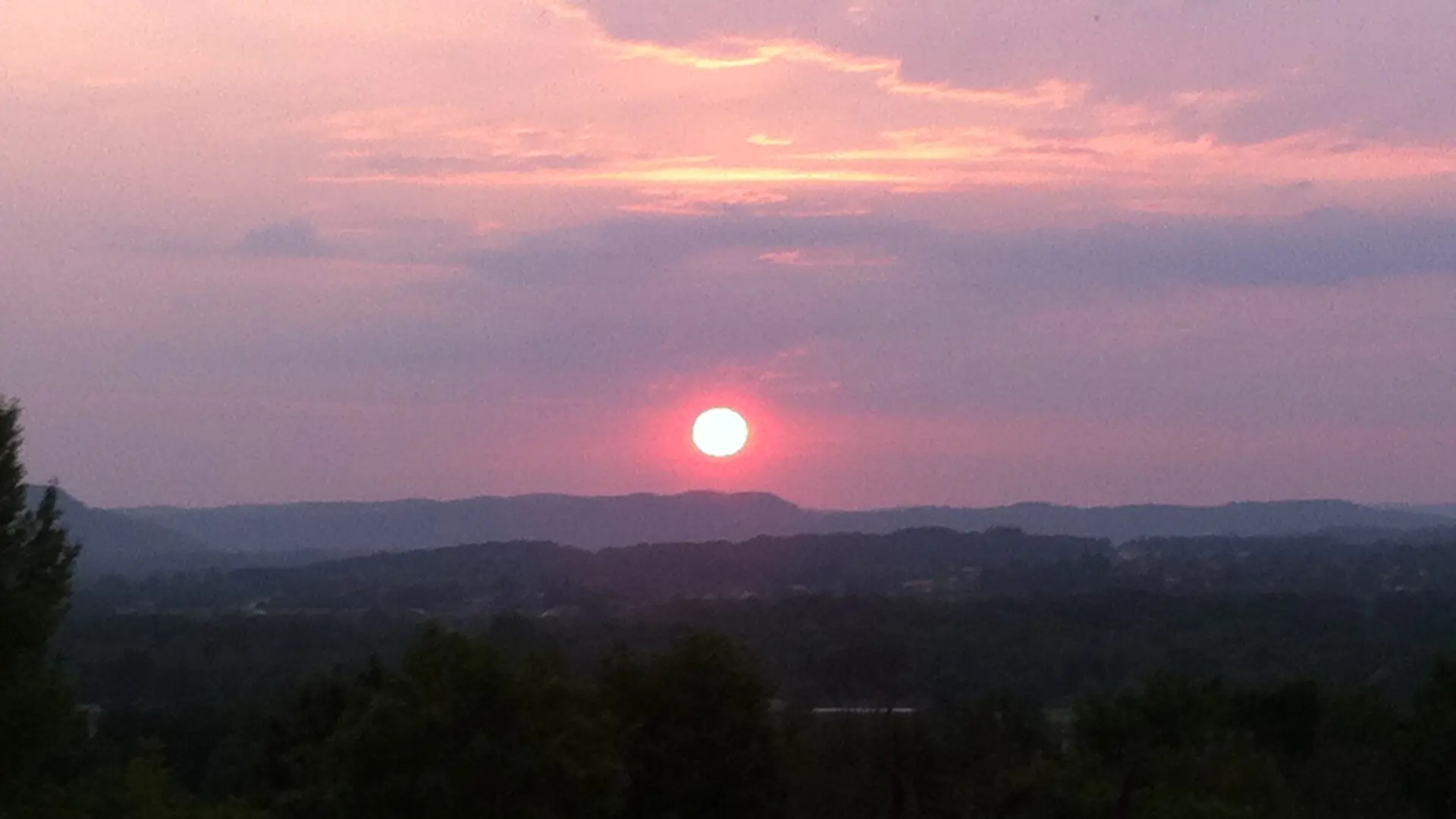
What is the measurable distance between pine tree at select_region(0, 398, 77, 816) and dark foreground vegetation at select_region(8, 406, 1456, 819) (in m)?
0.04

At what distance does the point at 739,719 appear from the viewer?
26688 millimetres

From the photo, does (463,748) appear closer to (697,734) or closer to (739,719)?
(697,734)

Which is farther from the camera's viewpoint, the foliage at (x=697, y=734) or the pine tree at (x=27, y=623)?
the foliage at (x=697, y=734)

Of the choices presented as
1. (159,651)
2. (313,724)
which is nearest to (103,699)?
(159,651)

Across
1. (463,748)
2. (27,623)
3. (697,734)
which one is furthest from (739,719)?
(27,623)

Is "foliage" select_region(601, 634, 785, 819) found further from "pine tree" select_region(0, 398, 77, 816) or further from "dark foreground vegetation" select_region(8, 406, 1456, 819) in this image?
"pine tree" select_region(0, 398, 77, 816)

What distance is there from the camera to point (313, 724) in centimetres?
3328

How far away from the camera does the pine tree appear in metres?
21.4

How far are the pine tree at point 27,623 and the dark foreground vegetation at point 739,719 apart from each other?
36mm

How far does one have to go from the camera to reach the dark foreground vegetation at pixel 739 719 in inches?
845

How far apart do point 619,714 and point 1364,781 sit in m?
15.6

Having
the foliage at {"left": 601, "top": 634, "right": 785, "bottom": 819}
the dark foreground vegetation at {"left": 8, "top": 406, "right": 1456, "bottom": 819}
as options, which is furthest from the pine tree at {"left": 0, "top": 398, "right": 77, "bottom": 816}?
the foliage at {"left": 601, "top": 634, "right": 785, "bottom": 819}

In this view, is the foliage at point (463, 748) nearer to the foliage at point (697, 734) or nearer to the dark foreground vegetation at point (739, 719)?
the dark foreground vegetation at point (739, 719)

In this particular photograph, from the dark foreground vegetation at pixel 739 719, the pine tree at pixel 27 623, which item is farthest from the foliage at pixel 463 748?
the pine tree at pixel 27 623
